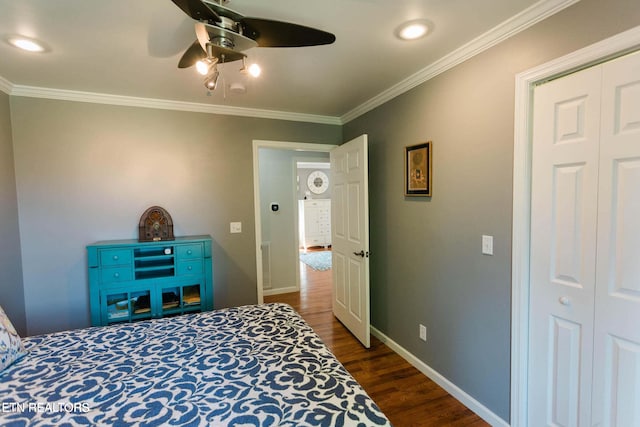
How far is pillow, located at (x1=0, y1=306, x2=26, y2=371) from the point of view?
1.33 meters

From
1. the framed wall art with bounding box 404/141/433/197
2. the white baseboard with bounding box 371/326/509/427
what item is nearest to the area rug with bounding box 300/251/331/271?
the white baseboard with bounding box 371/326/509/427

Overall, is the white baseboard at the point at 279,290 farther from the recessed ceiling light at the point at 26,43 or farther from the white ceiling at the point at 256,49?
the recessed ceiling light at the point at 26,43

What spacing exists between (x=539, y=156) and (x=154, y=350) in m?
2.24

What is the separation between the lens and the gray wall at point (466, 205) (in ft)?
5.10

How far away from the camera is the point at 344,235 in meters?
3.15

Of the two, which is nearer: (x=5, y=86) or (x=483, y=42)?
(x=483, y=42)

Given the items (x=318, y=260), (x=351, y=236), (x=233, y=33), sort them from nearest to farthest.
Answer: (x=233, y=33)
(x=351, y=236)
(x=318, y=260)

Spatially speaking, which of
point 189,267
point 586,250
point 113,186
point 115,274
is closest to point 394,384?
point 586,250

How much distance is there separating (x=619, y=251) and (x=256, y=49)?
216 centimetres

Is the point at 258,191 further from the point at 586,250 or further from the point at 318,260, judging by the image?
the point at 318,260

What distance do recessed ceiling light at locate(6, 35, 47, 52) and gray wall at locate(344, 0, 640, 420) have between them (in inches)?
99.3

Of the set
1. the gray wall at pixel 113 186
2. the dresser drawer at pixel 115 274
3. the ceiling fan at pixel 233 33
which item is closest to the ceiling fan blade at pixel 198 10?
the ceiling fan at pixel 233 33

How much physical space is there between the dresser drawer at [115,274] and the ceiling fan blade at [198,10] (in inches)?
84.2

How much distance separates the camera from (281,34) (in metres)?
1.30
